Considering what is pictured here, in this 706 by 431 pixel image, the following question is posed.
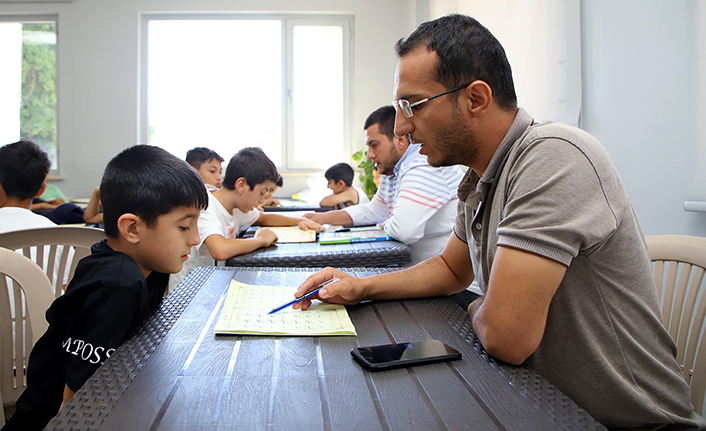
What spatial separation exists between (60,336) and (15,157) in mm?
1545

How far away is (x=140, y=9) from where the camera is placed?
17.5ft

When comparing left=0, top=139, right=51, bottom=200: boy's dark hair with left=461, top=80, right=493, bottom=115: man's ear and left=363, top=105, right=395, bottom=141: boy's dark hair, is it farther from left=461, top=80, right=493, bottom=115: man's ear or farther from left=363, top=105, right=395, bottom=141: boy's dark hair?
left=461, top=80, right=493, bottom=115: man's ear

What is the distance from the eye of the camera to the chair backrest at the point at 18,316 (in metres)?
1.09

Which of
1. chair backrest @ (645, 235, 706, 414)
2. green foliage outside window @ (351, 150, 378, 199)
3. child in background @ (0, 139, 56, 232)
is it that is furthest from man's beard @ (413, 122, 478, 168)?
green foliage outside window @ (351, 150, 378, 199)

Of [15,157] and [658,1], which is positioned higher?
[658,1]

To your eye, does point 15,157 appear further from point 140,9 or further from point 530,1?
point 140,9

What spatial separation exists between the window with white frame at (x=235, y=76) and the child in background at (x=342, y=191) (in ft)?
3.92

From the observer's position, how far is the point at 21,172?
202cm

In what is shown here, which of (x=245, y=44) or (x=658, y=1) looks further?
(x=245, y=44)

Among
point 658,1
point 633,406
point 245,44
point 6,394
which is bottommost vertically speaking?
point 6,394

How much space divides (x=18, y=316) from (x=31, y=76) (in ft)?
17.7

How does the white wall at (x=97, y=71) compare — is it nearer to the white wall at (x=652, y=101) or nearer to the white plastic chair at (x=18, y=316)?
the white wall at (x=652, y=101)

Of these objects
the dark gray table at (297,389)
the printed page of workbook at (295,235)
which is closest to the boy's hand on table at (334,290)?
the dark gray table at (297,389)

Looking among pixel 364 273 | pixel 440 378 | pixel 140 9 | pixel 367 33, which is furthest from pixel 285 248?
pixel 140 9
